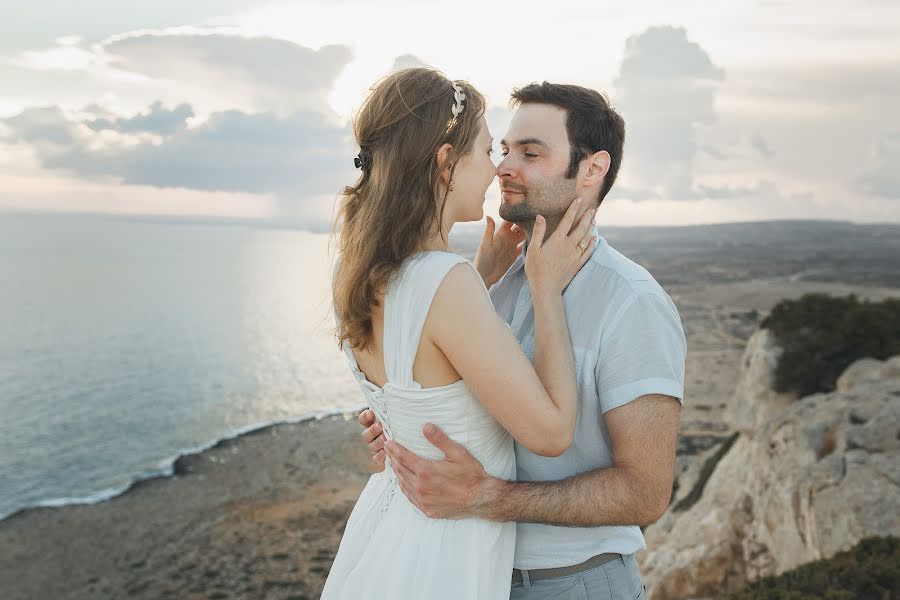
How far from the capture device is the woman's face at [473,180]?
2.71m

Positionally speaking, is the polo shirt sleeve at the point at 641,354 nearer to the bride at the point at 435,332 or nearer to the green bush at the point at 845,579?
the bride at the point at 435,332

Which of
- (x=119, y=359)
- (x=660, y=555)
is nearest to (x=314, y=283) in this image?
(x=119, y=359)

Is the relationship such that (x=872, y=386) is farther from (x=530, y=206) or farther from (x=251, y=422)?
(x=251, y=422)

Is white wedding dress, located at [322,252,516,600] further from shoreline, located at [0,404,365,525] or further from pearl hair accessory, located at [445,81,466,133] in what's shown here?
shoreline, located at [0,404,365,525]

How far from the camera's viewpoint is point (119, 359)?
49000 mm

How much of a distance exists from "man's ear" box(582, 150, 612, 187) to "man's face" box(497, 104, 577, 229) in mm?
65

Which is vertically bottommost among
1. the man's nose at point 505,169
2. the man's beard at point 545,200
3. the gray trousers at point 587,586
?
the gray trousers at point 587,586

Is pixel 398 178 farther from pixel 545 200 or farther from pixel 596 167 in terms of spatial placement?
pixel 596 167

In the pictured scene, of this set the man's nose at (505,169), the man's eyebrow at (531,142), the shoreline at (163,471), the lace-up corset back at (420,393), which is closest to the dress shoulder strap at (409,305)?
the lace-up corset back at (420,393)

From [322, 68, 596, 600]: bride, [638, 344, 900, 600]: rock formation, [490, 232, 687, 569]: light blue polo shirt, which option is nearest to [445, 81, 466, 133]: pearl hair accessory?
[322, 68, 596, 600]: bride

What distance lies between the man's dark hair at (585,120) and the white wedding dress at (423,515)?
1.01 m

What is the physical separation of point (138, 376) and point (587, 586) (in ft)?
152

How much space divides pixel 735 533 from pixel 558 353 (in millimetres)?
7192

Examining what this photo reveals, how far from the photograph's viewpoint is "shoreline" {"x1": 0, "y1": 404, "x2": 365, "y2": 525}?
24.3 meters
